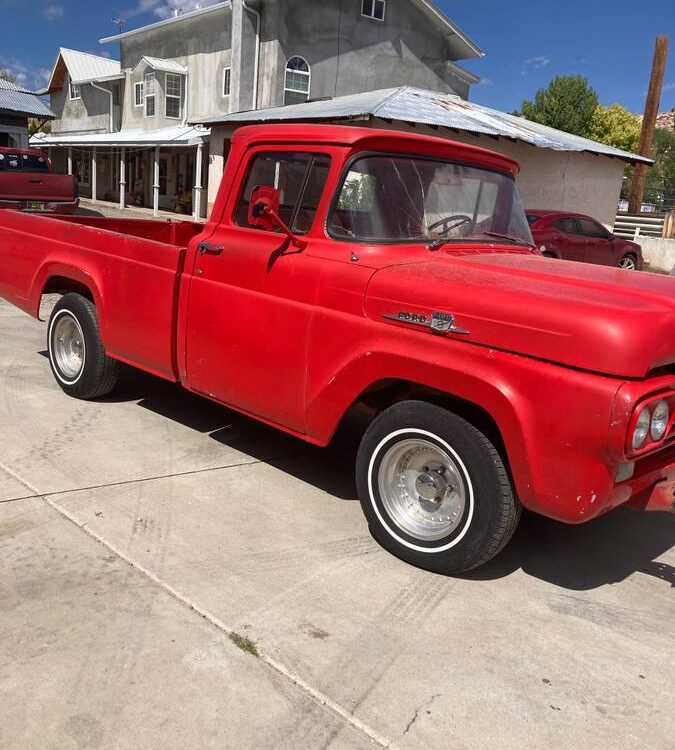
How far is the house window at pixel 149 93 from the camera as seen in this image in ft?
91.8

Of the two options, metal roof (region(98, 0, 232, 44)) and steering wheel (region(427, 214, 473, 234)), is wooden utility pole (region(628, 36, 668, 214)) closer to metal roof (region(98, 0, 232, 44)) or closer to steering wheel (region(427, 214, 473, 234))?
metal roof (region(98, 0, 232, 44))

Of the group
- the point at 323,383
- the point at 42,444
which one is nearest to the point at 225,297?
the point at 323,383

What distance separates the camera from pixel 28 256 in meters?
5.76

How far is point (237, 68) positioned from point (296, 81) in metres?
1.95

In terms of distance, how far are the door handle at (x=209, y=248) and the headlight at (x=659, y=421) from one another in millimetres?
2502

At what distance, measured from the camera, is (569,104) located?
54.7 metres

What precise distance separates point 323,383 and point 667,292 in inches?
65.8

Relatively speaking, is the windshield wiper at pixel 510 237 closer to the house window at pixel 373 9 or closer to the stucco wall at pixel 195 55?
the house window at pixel 373 9

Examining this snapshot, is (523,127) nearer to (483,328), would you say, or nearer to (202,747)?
(483,328)

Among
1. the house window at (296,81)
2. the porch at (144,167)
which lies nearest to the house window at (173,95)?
the porch at (144,167)

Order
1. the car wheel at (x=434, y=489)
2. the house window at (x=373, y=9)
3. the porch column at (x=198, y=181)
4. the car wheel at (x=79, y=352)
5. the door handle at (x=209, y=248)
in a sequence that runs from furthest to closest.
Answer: the house window at (x=373, y=9) → the porch column at (x=198, y=181) → the car wheel at (x=79, y=352) → the door handle at (x=209, y=248) → the car wheel at (x=434, y=489)

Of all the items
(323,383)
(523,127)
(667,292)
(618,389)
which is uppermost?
(523,127)

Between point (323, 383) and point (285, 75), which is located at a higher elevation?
point (285, 75)

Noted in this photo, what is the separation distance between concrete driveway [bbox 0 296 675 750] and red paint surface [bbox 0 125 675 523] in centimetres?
55
